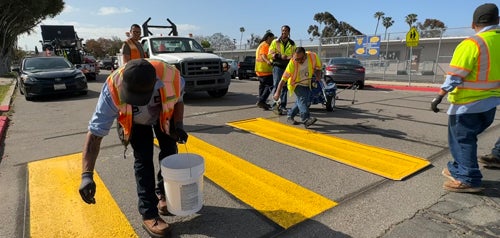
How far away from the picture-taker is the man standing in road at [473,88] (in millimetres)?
3373

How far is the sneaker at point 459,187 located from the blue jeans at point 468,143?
4 centimetres

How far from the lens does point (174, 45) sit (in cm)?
1063

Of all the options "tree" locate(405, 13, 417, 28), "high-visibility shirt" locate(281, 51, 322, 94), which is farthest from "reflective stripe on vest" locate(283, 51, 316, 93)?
"tree" locate(405, 13, 417, 28)

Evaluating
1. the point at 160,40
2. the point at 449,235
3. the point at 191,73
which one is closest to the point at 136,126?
the point at 449,235

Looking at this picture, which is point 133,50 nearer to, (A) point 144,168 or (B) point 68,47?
(A) point 144,168

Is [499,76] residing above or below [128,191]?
above

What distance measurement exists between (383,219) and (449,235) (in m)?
0.53

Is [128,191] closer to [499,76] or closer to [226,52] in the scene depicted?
[499,76]

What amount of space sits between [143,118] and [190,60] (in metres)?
7.02

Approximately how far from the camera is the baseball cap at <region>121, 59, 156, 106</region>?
7.60 feet

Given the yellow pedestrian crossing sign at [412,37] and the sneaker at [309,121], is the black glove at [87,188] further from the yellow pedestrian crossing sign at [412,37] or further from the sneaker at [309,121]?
the yellow pedestrian crossing sign at [412,37]

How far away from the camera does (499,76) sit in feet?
11.3

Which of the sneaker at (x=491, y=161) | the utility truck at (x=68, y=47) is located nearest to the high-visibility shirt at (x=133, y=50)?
the sneaker at (x=491, y=161)

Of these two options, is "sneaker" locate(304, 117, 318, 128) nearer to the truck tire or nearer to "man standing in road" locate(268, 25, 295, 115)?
"man standing in road" locate(268, 25, 295, 115)
